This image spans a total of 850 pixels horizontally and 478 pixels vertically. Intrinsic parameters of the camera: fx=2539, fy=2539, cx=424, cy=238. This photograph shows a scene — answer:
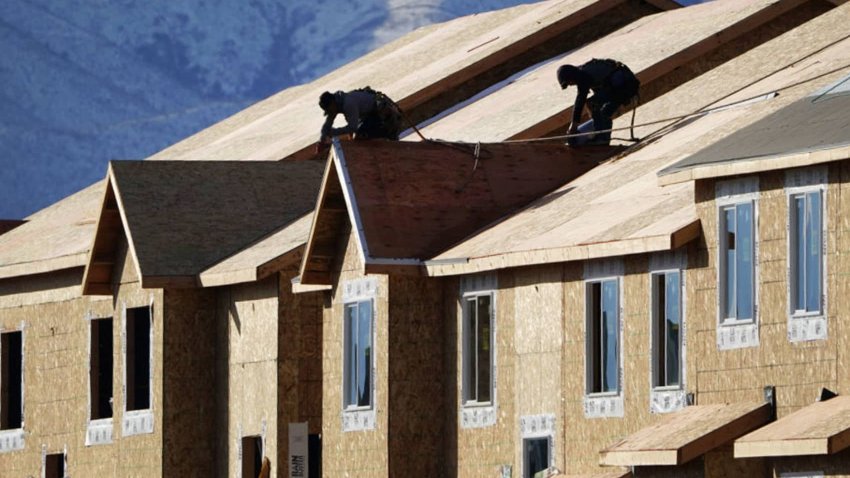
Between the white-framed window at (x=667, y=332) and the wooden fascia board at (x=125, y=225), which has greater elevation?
the wooden fascia board at (x=125, y=225)

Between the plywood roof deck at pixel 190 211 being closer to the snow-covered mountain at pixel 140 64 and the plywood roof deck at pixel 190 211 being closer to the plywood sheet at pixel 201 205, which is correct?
the plywood sheet at pixel 201 205

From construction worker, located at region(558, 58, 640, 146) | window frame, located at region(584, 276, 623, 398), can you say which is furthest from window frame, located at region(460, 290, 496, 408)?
construction worker, located at region(558, 58, 640, 146)

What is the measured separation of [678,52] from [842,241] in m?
19.2

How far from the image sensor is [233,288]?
46625mm

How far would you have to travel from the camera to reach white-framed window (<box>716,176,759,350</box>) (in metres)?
33.4

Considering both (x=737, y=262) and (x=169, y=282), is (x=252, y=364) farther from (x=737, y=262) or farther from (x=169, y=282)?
(x=737, y=262)

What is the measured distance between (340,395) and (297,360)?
9.56 ft

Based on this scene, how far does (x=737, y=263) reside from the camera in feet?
111

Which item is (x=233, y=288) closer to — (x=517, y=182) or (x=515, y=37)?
(x=517, y=182)

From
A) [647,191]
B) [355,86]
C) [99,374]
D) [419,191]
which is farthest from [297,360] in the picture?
[355,86]

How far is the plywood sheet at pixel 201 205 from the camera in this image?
156ft

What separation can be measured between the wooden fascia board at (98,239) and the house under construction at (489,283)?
0.07 m

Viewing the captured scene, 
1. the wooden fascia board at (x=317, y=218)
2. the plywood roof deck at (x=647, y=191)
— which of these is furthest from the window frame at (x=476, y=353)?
the wooden fascia board at (x=317, y=218)

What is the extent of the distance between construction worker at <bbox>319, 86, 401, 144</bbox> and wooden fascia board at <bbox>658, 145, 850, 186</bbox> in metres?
10.5
